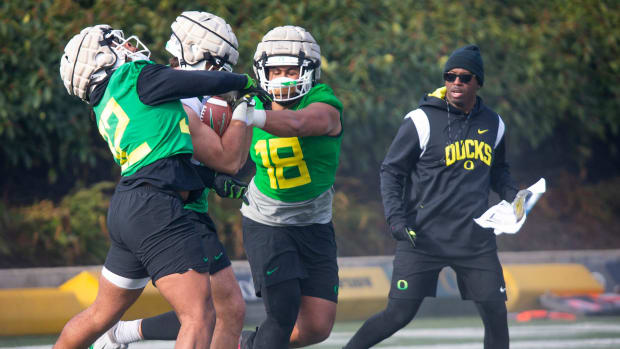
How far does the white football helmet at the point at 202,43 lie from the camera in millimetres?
4371

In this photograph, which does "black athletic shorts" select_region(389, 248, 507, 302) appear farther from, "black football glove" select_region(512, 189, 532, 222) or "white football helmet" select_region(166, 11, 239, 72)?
"white football helmet" select_region(166, 11, 239, 72)

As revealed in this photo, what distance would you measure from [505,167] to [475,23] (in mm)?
5852

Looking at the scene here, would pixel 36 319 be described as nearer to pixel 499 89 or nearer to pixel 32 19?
pixel 32 19

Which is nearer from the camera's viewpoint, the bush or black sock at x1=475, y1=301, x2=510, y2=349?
black sock at x1=475, y1=301, x2=510, y2=349

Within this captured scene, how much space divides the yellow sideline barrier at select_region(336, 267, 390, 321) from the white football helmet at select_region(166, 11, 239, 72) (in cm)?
419

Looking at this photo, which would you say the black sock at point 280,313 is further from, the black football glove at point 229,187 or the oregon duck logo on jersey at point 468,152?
the oregon duck logo on jersey at point 468,152

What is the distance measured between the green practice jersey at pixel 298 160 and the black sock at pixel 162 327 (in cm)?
87

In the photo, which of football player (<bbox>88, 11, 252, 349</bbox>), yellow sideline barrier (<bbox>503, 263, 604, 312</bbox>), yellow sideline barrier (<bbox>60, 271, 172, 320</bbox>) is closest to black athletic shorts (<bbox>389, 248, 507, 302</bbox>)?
football player (<bbox>88, 11, 252, 349</bbox>)

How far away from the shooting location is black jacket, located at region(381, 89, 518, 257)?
5320 mm

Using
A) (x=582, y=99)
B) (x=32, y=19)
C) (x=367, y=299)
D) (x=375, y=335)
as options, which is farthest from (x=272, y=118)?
(x=582, y=99)

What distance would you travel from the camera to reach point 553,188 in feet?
41.5

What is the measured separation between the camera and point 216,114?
174 inches

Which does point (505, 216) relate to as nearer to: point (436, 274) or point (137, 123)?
point (436, 274)

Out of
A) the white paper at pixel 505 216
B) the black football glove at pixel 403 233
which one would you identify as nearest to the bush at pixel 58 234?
the black football glove at pixel 403 233
